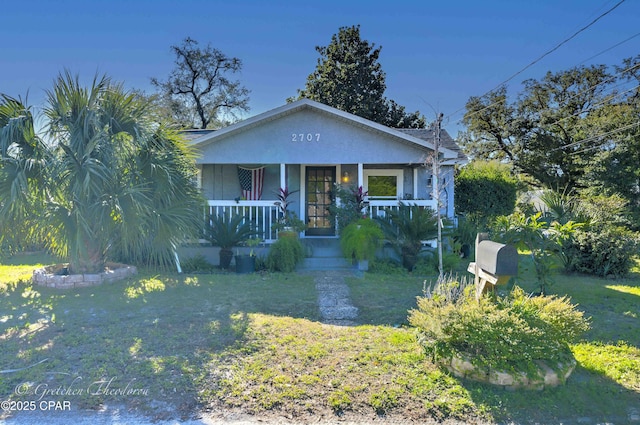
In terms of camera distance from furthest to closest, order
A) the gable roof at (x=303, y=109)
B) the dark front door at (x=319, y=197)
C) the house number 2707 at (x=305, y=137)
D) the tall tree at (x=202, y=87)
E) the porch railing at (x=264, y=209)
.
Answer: the tall tree at (x=202, y=87) < the dark front door at (x=319, y=197) < the house number 2707 at (x=305, y=137) < the gable roof at (x=303, y=109) < the porch railing at (x=264, y=209)

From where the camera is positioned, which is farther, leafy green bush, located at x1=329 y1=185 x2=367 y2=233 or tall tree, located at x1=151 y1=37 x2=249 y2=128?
tall tree, located at x1=151 y1=37 x2=249 y2=128

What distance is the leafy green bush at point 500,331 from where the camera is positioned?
3.58 meters

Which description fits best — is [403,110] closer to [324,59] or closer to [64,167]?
[324,59]

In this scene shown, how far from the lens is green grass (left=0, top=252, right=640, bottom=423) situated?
10.9 feet

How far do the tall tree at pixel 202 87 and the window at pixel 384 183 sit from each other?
67.2ft

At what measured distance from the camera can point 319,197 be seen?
12.9 m

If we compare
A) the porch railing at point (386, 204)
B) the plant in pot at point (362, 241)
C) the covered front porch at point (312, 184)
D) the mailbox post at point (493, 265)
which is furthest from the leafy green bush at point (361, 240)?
the mailbox post at point (493, 265)

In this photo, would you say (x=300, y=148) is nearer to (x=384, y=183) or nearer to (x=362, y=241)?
(x=384, y=183)

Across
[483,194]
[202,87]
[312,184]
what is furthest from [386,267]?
[202,87]

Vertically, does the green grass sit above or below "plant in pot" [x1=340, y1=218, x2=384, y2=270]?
below

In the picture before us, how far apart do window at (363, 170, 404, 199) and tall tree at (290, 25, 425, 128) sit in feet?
49.9

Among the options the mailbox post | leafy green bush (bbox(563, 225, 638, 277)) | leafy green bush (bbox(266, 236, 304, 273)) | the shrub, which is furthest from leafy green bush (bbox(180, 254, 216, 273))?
leafy green bush (bbox(563, 225, 638, 277))

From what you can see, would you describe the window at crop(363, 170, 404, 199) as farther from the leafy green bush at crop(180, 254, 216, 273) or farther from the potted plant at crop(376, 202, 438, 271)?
the leafy green bush at crop(180, 254, 216, 273)

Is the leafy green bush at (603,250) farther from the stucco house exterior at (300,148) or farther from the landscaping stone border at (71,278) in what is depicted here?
the landscaping stone border at (71,278)
